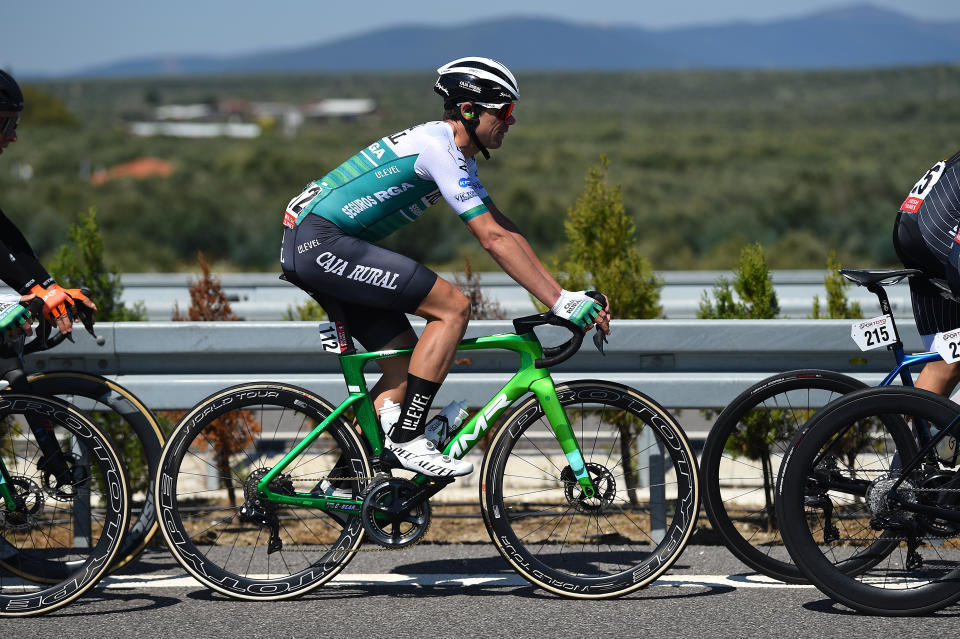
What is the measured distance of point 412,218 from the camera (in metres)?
4.68

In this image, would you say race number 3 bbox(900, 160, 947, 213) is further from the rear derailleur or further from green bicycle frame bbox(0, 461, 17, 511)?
green bicycle frame bbox(0, 461, 17, 511)

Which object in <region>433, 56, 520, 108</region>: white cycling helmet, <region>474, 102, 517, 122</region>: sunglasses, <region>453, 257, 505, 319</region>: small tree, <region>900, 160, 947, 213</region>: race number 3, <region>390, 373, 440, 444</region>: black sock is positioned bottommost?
<region>390, 373, 440, 444</region>: black sock

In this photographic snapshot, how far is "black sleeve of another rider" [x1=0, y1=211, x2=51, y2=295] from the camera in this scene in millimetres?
4750

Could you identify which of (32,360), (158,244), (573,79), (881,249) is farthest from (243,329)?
(573,79)

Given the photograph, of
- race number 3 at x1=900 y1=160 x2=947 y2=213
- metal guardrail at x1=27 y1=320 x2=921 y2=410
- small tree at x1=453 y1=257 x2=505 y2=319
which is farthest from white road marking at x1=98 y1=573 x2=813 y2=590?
small tree at x1=453 y1=257 x2=505 y2=319

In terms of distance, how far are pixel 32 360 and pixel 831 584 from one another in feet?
12.4

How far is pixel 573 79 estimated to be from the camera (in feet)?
607

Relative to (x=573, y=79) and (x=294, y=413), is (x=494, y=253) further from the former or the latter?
(x=573, y=79)

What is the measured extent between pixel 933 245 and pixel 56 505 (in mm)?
3910

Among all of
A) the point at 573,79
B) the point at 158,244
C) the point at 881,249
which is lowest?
the point at 158,244

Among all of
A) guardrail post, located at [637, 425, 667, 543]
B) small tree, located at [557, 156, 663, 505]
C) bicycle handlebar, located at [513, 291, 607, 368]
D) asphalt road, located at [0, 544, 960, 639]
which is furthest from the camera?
small tree, located at [557, 156, 663, 505]

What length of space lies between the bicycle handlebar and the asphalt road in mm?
981

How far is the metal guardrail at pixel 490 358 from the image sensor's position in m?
5.38

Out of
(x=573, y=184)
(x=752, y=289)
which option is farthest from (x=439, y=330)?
(x=573, y=184)
